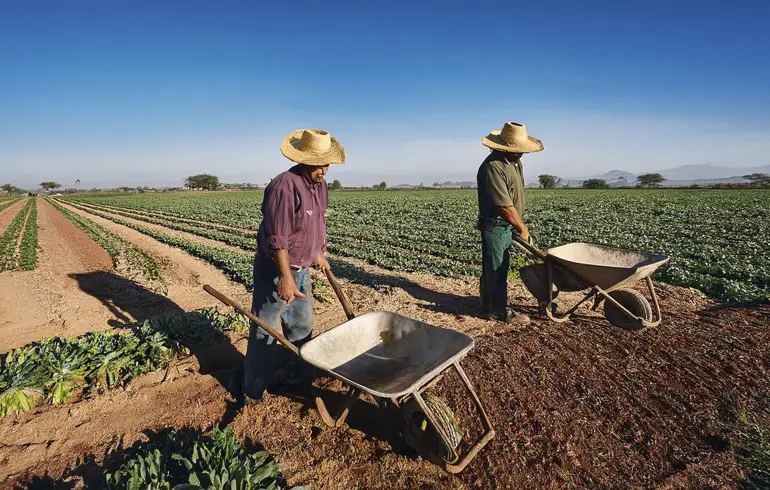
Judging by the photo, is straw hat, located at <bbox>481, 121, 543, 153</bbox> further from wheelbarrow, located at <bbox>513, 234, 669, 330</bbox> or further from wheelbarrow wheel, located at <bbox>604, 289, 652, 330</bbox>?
wheelbarrow wheel, located at <bbox>604, 289, 652, 330</bbox>

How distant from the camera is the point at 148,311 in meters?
7.27

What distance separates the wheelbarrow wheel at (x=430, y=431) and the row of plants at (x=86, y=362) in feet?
10.6

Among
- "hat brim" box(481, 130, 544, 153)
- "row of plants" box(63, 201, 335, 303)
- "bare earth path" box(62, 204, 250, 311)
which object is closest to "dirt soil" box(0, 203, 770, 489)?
"row of plants" box(63, 201, 335, 303)

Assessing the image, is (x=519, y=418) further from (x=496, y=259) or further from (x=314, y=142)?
(x=314, y=142)

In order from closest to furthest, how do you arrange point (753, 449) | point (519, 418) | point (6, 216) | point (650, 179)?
1. point (753, 449)
2. point (519, 418)
3. point (6, 216)
4. point (650, 179)

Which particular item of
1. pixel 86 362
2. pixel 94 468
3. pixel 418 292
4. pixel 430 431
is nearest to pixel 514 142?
pixel 418 292

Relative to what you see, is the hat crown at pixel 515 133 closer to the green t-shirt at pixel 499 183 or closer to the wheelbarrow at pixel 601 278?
the green t-shirt at pixel 499 183

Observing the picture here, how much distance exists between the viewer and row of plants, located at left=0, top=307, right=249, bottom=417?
3.99 metres

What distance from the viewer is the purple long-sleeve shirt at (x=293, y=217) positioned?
11.1 ft

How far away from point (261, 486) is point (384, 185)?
121381mm

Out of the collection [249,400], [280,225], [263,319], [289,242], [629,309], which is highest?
[280,225]

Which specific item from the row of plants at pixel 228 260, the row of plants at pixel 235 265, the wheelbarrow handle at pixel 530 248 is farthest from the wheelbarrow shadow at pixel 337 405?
the row of plants at pixel 228 260

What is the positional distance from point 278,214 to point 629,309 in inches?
190

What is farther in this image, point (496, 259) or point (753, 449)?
point (496, 259)
